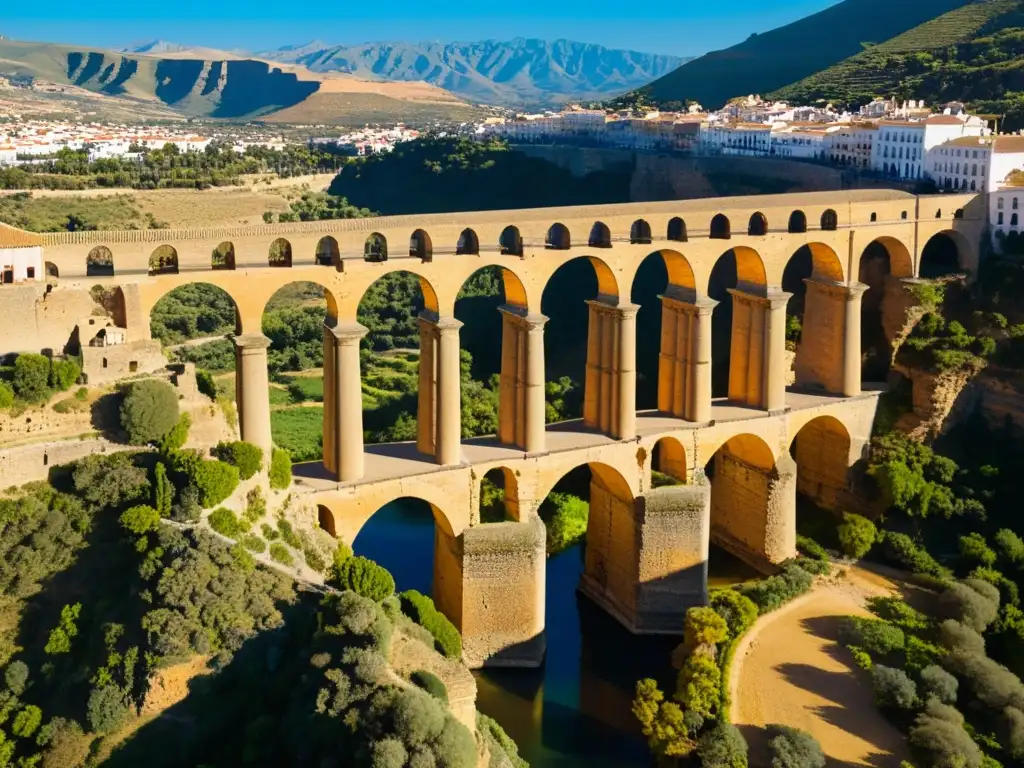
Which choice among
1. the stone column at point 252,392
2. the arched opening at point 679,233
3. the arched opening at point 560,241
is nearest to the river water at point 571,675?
the stone column at point 252,392

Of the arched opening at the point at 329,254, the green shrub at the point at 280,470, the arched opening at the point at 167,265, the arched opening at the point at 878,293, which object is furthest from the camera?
the arched opening at the point at 878,293

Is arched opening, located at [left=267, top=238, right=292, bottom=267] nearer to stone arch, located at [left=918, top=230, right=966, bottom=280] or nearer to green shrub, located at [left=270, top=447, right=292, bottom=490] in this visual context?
green shrub, located at [left=270, top=447, right=292, bottom=490]

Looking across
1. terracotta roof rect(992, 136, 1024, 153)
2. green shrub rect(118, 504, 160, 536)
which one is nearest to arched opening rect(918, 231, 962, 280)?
terracotta roof rect(992, 136, 1024, 153)

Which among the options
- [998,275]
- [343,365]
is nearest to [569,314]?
[998,275]

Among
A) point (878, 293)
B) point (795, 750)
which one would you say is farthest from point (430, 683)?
point (878, 293)

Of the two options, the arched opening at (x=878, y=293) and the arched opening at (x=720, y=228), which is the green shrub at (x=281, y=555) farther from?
the arched opening at (x=878, y=293)

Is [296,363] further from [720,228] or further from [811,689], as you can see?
[811,689]

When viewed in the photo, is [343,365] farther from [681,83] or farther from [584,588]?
[681,83]
